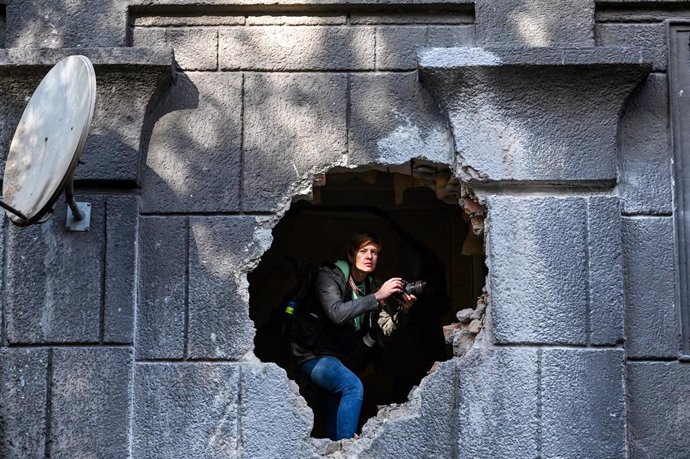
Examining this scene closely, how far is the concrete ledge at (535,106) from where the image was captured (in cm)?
578

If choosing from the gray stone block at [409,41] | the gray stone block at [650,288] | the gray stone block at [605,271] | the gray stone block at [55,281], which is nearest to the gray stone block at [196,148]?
the gray stone block at [55,281]

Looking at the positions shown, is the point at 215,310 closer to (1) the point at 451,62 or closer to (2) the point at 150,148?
(2) the point at 150,148

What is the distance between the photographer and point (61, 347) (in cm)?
571

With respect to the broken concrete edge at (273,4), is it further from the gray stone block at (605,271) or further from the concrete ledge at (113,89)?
the gray stone block at (605,271)

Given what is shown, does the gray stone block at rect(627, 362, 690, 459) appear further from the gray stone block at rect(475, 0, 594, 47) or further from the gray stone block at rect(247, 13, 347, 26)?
the gray stone block at rect(247, 13, 347, 26)

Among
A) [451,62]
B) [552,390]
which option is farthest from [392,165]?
[552,390]

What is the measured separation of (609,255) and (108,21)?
3017mm

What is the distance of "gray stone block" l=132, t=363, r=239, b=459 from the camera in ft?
18.6

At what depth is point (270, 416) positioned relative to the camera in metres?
5.69

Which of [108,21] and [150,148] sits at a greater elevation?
[108,21]

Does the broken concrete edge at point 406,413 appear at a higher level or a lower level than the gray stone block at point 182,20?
lower

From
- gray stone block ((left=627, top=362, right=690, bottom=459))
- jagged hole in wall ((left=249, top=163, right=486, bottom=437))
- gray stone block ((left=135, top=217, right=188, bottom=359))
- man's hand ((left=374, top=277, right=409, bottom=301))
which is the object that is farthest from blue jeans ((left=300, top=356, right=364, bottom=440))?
gray stone block ((left=627, top=362, right=690, bottom=459))

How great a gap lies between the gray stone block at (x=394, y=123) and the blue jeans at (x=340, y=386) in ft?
4.93

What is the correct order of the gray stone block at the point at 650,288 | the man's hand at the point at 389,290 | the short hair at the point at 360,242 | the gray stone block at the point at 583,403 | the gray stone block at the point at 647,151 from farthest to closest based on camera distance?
1. the short hair at the point at 360,242
2. the man's hand at the point at 389,290
3. the gray stone block at the point at 647,151
4. the gray stone block at the point at 650,288
5. the gray stone block at the point at 583,403
